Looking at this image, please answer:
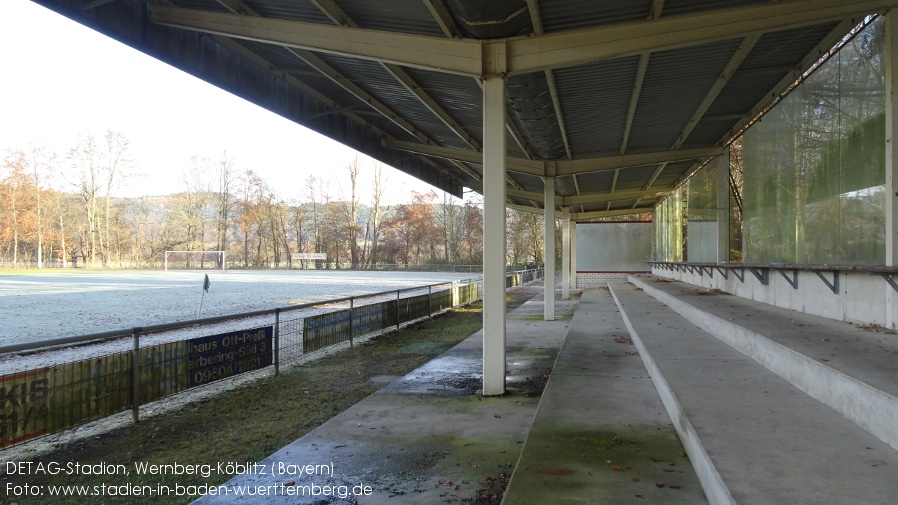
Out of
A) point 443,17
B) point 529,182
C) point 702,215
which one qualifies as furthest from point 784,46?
point 529,182

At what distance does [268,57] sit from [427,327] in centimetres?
940

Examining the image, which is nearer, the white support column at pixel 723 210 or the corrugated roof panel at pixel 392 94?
the corrugated roof panel at pixel 392 94

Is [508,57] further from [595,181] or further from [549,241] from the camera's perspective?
[595,181]

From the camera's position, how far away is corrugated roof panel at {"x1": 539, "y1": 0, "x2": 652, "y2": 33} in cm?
637

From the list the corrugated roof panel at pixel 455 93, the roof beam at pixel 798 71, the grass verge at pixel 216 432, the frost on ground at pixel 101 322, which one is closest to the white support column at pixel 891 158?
the roof beam at pixel 798 71

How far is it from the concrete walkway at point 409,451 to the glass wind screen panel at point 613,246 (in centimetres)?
2725

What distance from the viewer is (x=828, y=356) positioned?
15.7 ft

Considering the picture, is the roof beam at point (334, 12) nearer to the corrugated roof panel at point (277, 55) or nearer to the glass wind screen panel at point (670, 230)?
the corrugated roof panel at point (277, 55)

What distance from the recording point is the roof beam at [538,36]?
6.16 m

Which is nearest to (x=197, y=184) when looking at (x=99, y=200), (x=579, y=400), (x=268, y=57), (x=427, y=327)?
(x=99, y=200)

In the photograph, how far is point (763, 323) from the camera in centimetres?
735

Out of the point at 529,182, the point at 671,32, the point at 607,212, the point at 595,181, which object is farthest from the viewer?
Result: the point at 607,212

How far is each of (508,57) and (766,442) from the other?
550 centimetres

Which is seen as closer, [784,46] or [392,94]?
[784,46]
